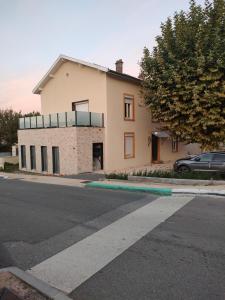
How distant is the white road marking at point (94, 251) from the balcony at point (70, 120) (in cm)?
1145

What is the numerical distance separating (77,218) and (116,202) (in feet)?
6.98

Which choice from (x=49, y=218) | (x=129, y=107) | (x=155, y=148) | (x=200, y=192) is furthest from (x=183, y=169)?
(x=49, y=218)

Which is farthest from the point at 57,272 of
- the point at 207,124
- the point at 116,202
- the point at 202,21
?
the point at 202,21

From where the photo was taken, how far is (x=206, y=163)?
14.6m

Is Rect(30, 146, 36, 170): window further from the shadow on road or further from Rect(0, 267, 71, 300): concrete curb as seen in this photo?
Rect(0, 267, 71, 300): concrete curb

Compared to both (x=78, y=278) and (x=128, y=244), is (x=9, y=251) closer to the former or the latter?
(x=78, y=278)

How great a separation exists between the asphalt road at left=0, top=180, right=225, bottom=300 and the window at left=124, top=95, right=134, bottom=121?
41.1 feet

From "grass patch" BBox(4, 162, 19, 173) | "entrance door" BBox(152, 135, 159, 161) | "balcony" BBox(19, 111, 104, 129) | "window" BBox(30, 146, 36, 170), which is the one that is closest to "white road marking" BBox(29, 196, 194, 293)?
"balcony" BBox(19, 111, 104, 129)

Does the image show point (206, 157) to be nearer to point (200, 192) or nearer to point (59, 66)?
point (200, 192)

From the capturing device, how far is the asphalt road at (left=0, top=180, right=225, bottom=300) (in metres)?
3.76

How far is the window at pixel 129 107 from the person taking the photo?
21125mm

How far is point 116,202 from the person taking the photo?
29.9 feet

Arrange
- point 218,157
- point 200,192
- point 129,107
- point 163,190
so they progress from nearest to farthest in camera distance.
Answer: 1. point 200,192
2. point 163,190
3. point 218,157
4. point 129,107

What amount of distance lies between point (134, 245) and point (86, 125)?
1386cm
